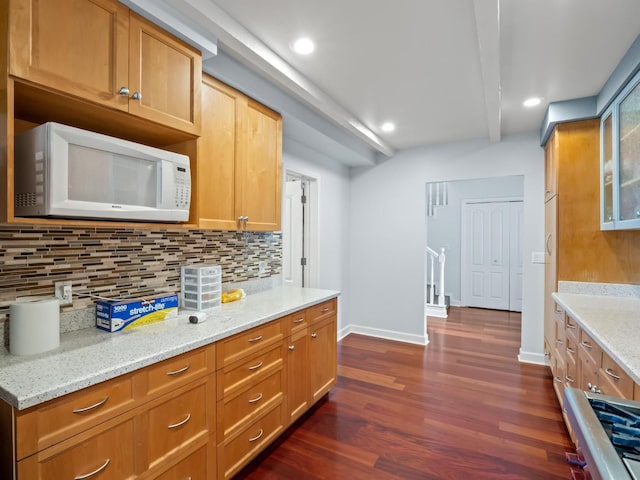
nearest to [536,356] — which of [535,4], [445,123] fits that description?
[445,123]

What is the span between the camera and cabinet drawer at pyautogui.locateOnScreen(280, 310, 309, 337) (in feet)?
7.13

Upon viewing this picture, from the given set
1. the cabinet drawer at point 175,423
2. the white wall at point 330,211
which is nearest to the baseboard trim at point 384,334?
the white wall at point 330,211

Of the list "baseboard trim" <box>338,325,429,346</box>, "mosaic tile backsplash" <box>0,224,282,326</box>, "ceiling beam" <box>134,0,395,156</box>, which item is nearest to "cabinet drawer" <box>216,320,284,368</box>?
"mosaic tile backsplash" <box>0,224,282,326</box>

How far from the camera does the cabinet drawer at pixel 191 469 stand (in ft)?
4.74

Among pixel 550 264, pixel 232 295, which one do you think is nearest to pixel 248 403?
pixel 232 295

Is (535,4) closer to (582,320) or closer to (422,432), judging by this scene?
(582,320)

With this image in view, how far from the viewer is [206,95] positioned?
1982mm

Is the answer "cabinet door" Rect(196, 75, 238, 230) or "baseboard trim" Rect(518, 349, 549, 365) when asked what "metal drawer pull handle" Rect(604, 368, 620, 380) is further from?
"baseboard trim" Rect(518, 349, 549, 365)

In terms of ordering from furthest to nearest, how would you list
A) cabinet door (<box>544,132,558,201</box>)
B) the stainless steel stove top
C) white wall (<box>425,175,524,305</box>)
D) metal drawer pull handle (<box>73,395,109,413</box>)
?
1. white wall (<box>425,175,524,305</box>)
2. cabinet door (<box>544,132,558,201</box>)
3. metal drawer pull handle (<box>73,395,109,413</box>)
4. the stainless steel stove top

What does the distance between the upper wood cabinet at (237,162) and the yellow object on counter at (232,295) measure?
19.5 inches

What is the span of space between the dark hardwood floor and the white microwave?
1.63m

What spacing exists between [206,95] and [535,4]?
1791 millimetres

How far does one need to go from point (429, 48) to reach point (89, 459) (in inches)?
101

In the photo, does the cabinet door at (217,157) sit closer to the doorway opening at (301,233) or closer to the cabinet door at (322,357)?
the cabinet door at (322,357)
